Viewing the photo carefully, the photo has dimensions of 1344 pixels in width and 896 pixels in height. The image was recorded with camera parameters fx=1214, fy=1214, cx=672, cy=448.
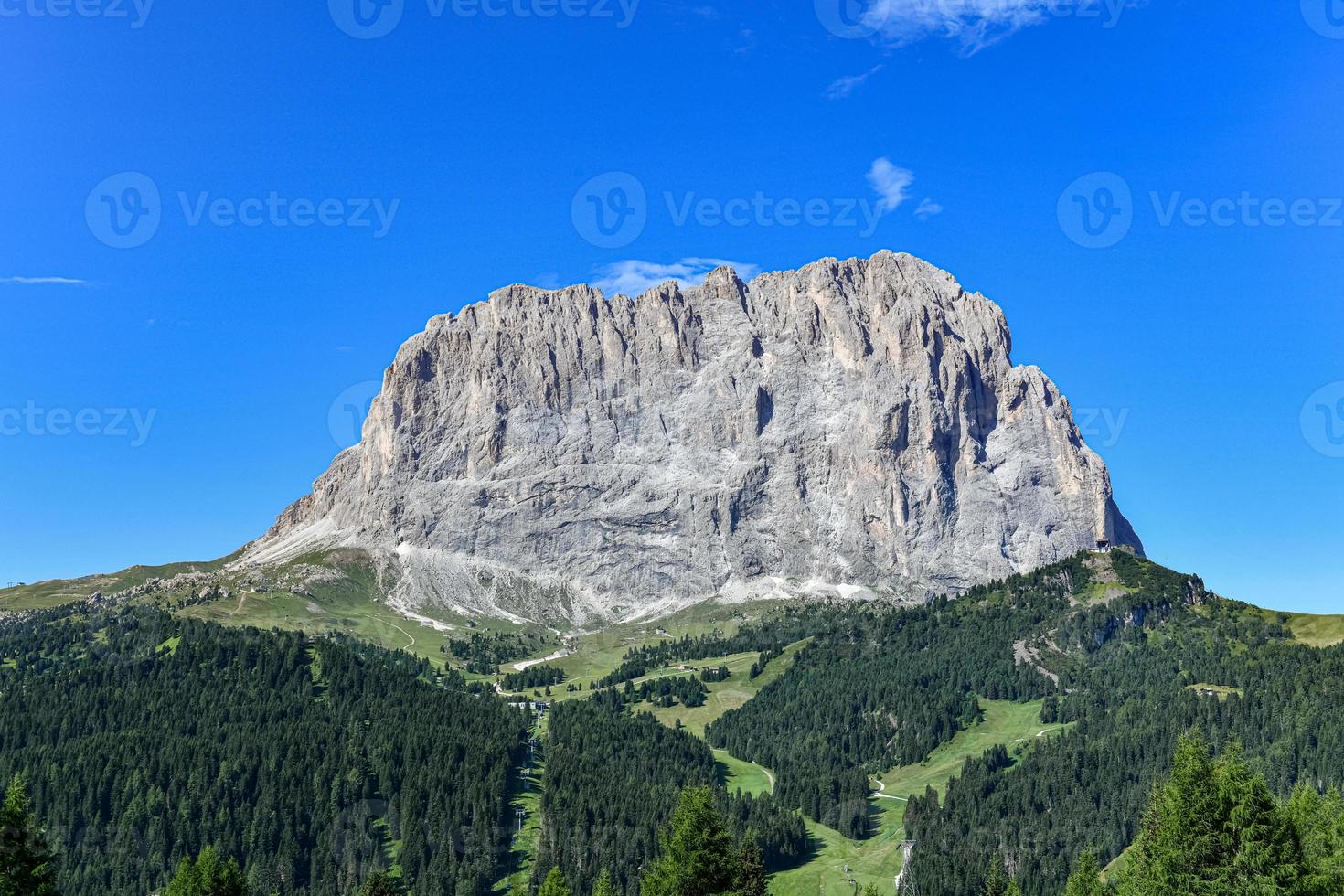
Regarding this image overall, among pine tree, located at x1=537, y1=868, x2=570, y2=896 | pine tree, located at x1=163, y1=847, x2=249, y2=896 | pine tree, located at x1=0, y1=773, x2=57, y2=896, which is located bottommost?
pine tree, located at x1=537, y1=868, x2=570, y2=896

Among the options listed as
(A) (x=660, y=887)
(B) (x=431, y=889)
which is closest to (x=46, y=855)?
(A) (x=660, y=887)

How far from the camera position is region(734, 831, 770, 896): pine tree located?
90.1 m

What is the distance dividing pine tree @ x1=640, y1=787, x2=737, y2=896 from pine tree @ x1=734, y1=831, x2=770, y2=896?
8.07 metres

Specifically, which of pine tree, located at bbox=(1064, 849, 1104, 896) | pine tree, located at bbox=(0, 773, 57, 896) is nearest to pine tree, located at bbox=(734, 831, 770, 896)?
pine tree, located at bbox=(1064, 849, 1104, 896)

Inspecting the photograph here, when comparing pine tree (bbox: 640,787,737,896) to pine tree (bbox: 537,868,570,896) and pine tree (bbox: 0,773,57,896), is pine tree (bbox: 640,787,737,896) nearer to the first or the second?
pine tree (bbox: 537,868,570,896)

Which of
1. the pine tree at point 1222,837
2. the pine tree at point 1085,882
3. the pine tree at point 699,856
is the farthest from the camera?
the pine tree at point 1085,882

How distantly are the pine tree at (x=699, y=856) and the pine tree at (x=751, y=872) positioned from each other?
807 centimetres

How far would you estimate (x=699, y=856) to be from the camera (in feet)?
259

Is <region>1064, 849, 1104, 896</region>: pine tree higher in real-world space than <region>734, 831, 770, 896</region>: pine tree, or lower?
lower

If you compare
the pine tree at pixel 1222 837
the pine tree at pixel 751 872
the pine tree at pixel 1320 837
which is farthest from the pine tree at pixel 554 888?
the pine tree at pixel 1320 837

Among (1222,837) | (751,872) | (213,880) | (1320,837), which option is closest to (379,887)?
(213,880)

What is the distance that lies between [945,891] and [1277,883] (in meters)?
129

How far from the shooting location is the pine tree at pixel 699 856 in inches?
3100

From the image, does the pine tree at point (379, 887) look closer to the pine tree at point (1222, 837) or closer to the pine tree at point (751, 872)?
the pine tree at point (751, 872)
